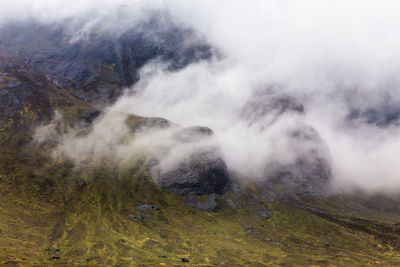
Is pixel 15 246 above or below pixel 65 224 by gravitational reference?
below

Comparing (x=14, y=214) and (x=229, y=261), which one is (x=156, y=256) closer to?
(x=229, y=261)

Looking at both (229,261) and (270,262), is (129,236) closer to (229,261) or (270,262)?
(229,261)

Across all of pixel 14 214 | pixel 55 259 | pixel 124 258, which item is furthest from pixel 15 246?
pixel 14 214

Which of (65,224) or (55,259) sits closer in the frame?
(55,259)

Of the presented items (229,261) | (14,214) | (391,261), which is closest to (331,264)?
(391,261)

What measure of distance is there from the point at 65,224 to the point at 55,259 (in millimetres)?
70178

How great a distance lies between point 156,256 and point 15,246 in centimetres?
6974

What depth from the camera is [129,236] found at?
638ft

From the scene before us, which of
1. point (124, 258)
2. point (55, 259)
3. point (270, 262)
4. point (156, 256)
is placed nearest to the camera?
point (55, 259)

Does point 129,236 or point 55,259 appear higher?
point 129,236

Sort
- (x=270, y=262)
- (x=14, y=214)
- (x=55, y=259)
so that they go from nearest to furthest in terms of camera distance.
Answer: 1. (x=55, y=259)
2. (x=270, y=262)
3. (x=14, y=214)

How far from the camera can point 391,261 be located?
654 ft

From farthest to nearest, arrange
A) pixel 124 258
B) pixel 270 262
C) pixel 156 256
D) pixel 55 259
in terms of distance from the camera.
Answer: pixel 270 262 → pixel 156 256 → pixel 124 258 → pixel 55 259

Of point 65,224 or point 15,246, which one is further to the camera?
point 65,224
